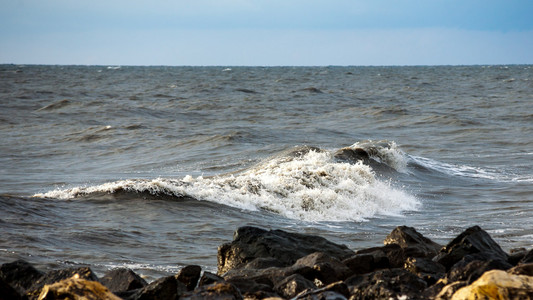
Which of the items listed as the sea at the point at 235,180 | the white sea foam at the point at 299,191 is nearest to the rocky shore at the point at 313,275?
the sea at the point at 235,180

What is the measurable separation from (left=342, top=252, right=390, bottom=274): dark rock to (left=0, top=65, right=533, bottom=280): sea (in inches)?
88.0

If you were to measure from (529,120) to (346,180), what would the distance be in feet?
59.7

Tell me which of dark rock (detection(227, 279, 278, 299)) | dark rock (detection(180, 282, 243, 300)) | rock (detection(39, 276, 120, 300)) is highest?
rock (detection(39, 276, 120, 300))

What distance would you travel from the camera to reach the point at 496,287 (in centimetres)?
457

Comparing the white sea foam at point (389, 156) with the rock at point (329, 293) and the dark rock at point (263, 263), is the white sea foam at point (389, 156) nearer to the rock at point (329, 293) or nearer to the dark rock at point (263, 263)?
the dark rock at point (263, 263)

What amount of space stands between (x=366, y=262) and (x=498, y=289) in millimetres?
2159

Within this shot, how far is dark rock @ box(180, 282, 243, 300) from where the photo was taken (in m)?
5.11

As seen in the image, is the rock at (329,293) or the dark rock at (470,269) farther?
the dark rock at (470,269)

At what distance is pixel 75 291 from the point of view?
185 inches

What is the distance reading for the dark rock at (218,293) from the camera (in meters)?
5.11

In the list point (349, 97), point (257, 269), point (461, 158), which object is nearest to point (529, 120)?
point (461, 158)

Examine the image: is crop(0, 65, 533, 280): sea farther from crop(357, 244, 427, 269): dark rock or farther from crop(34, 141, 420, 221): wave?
crop(357, 244, 427, 269): dark rock

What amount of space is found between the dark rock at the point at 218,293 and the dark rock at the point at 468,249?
2.48 metres

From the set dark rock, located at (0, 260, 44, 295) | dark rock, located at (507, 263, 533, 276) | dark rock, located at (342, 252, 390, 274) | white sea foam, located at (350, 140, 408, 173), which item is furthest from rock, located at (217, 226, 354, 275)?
white sea foam, located at (350, 140, 408, 173)
